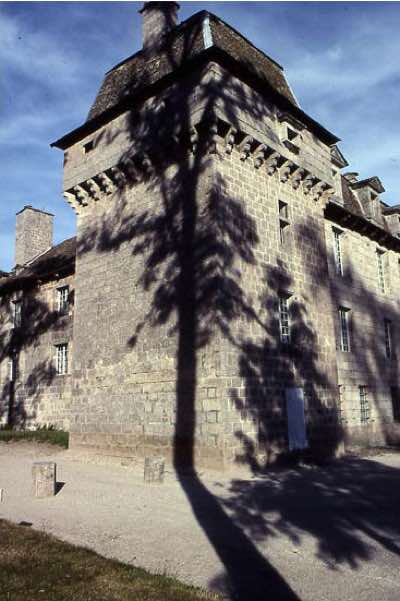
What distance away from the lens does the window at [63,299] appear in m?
20.3

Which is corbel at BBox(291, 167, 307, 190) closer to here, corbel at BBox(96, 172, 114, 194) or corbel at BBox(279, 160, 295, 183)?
corbel at BBox(279, 160, 295, 183)

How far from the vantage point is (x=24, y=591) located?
4.26 meters

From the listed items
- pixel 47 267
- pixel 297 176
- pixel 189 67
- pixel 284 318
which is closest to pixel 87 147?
pixel 189 67

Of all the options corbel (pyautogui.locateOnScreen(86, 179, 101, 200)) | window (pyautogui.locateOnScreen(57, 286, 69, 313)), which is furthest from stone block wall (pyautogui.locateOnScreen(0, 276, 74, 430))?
corbel (pyautogui.locateOnScreen(86, 179, 101, 200))

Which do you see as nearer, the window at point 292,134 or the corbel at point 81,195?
the window at point 292,134

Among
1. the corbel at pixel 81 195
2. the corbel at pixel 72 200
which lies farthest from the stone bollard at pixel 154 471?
the corbel at pixel 72 200

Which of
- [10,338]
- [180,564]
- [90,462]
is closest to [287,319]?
[90,462]

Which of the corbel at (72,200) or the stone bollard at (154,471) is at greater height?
the corbel at (72,200)

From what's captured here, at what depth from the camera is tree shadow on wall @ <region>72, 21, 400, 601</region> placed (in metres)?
11.3

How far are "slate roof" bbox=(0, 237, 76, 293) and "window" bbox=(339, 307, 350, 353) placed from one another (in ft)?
33.7

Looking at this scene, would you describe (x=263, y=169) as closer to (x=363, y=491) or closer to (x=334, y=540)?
(x=363, y=491)

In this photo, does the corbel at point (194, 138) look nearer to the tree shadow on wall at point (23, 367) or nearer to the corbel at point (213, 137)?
the corbel at point (213, 137)

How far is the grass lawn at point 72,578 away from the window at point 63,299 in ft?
49.7

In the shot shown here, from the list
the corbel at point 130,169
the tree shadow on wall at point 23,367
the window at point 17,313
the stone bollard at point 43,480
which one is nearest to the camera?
the stone bollard at point 43,480
